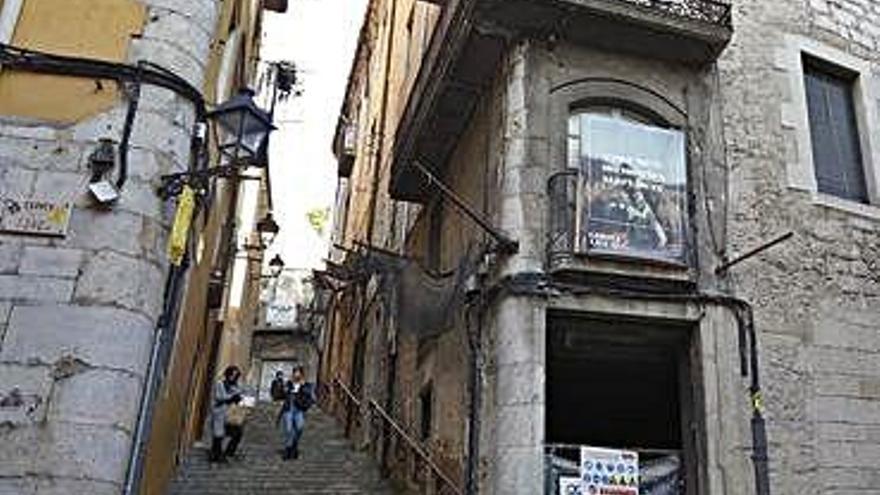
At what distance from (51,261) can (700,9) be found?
758cm

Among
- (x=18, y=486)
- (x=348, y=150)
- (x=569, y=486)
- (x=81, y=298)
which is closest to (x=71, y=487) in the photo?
(x=18, y=486)

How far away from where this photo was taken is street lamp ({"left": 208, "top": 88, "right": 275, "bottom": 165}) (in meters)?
6.90

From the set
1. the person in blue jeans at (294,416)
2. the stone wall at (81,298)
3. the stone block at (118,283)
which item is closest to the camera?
the stone wall at (81,298)

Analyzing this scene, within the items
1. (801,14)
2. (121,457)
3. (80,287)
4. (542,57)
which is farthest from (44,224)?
(801,14)

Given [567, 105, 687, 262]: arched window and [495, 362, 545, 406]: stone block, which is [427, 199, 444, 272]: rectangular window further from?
[495, 362, 545, 406]: stone block

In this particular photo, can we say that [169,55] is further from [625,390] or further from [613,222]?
[625,390]

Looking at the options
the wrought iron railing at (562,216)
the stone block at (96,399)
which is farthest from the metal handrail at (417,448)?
the stone block at (96,399)

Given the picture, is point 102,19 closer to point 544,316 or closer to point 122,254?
point 122,254

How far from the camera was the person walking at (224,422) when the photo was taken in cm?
1322

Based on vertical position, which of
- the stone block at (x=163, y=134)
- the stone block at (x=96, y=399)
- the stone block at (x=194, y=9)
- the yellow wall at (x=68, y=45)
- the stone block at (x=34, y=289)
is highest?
the stone block at (x=194, y=9)

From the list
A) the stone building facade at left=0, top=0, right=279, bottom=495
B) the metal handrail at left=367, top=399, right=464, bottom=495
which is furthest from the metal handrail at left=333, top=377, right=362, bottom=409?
the stone building facade at left=0, top=0, right=279, bottom=495

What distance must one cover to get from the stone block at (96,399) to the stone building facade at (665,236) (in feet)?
11.7

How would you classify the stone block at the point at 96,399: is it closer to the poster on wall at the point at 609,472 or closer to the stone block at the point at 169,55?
the stone block at the point at 169,55

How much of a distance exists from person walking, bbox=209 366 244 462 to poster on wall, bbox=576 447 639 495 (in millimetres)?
6783
